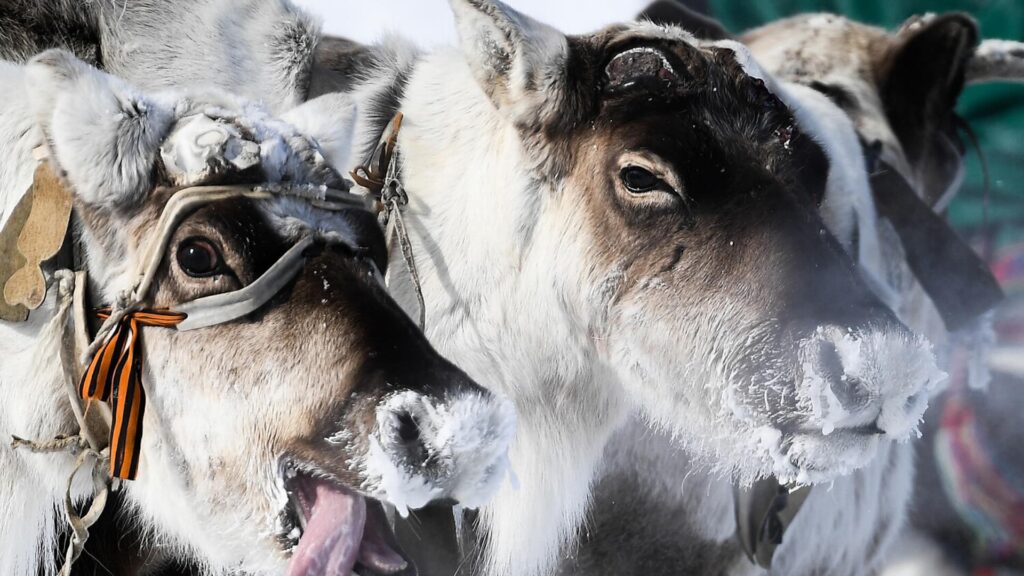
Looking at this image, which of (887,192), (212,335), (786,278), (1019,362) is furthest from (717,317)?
(1019,362)

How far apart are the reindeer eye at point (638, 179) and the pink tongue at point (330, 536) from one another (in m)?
0.56

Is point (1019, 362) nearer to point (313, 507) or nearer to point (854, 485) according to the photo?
point (854, 485)

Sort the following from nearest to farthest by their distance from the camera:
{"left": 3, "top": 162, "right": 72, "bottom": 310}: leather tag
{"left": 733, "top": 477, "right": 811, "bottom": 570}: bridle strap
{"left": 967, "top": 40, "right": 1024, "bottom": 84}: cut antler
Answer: {"left": 3, "top": 162, "right": 72, "bottom": 310}: leather tag
{"left": 733, "top": 477, "right": 811, "bottom": 570}: bridle strap
{"left": 967, "top": 40, "right": 1024, "bottom": 84}: cut antler

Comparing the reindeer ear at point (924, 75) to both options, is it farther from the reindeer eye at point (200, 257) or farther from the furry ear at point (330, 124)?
the reindeer eye at point (200, 257)

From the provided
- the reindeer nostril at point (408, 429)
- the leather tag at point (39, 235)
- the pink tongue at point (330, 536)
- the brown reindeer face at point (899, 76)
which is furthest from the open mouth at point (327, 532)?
the brown reindeer face at point (899, 76)

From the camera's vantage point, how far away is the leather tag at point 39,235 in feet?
3.70

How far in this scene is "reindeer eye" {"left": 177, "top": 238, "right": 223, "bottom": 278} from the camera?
3.56 feet

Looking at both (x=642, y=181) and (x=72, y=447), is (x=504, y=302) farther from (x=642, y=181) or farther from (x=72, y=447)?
(x=72, y=447)

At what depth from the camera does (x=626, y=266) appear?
1.40 meters

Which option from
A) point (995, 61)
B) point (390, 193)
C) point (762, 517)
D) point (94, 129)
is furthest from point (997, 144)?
point (94, 129)

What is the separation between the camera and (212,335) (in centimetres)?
109

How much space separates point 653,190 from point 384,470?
0.57 meters

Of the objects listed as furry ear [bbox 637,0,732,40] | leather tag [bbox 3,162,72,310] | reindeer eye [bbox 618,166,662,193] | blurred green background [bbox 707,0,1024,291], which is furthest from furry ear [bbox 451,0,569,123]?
blurred green background [bbox 707,0,1024,291]

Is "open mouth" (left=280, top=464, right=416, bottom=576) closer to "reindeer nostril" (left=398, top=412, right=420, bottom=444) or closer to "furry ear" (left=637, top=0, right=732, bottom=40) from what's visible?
"reindeer nostril" (left=398, top=412, right=420, bottom=444)
